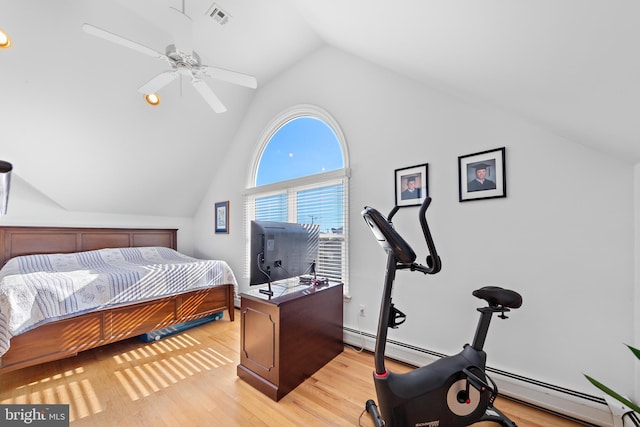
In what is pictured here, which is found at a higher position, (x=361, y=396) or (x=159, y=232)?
(x=159, y=232)

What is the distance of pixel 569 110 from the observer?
1.31 m

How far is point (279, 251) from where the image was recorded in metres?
2.12

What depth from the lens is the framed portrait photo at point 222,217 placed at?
13.6 feet

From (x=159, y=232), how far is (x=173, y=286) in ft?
6.63

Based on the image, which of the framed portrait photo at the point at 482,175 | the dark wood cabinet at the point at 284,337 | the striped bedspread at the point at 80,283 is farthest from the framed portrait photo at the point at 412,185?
the striped bedspread at the point at 80,283

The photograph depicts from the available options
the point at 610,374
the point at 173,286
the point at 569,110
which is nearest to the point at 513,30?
the point at 569,110

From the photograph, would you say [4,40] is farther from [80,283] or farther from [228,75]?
[80,283]

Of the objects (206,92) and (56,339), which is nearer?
(56,339)

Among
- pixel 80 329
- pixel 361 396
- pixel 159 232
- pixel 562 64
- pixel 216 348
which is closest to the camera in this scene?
pixel 562 64

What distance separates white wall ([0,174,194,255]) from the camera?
321 cm

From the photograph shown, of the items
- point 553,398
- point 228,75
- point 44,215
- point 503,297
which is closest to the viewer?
point 503,297

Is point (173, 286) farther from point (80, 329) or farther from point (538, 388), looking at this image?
point (538, 388)

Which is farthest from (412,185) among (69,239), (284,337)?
(69,239)

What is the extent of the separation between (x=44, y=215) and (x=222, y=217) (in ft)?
7.51
